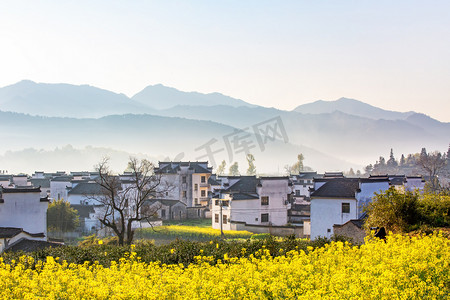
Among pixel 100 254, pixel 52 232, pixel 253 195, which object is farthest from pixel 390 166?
pixel 100 254

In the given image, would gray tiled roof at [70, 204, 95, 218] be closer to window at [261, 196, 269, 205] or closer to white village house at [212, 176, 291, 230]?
white village house at [212, 176, 291, 230]

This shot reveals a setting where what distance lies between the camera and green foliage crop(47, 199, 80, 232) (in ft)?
183

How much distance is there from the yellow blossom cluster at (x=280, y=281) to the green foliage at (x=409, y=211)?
25.7 feet

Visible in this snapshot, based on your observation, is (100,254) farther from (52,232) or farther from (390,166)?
(390,166)

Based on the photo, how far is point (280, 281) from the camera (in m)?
13.1

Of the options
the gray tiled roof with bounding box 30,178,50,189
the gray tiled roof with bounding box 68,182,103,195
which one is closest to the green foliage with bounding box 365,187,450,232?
the gray tiled roof with bounding box 68,182,103,195

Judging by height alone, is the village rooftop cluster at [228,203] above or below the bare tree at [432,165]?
below

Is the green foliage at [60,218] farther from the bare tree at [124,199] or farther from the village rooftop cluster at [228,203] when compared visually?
the bare tree at [124,199]

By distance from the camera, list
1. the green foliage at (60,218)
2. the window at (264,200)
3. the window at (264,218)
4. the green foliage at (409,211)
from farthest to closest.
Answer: the window at (264,200)
the window at (264,218)
the green foliage at (60,218)
the green foliage at (409,211)

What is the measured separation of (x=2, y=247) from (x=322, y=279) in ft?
81.2

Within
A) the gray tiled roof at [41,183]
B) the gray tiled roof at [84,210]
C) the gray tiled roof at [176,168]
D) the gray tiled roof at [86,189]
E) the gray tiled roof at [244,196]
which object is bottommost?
the gray tiled roof at [84,210]

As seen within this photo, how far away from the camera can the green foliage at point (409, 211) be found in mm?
23828

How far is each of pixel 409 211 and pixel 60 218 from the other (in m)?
41.4

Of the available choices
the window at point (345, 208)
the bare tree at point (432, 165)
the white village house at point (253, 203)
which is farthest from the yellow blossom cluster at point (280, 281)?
the bare tree at point (432, 165)
